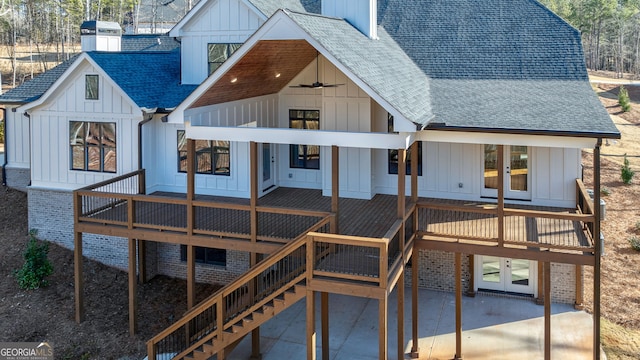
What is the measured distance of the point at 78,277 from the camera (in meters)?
13.7

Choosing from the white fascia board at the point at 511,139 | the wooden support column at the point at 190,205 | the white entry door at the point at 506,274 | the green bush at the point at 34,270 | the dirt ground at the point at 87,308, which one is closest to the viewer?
the white fascia board at the point at 511,139

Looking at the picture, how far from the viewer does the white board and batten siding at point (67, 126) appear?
1574 centimetres

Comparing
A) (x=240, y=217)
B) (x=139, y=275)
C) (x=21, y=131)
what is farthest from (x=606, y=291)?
(x=21, y=131)

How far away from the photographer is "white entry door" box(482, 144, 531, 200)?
14.3m

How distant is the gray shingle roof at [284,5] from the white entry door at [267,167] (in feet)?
12.2

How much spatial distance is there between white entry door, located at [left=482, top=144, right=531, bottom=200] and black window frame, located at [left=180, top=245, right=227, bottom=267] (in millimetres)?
7459

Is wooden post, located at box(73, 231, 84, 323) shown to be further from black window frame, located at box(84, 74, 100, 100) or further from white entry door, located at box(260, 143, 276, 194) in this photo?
white entry door, located at box(260, 143, 276, 194)

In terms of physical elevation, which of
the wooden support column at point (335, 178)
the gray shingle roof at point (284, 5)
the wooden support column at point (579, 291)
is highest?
the gray shingle roof at point (284, 5)

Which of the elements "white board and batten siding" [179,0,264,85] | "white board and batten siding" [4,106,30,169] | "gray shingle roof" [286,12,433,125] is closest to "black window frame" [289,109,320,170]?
"white board and batten siding" [179,0,264,85]

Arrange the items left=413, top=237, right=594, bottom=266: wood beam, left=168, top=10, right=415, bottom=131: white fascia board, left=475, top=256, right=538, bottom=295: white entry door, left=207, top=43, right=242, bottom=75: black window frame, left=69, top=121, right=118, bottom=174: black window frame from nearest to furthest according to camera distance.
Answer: left=168, top=10, right=415, bottom=131: white fascia board < left=413, top=237, right=594, bottom=266: wood beam < left=475, top=256, right=538, bottom=295: white entry door < left=69, top=121, right=118, bottom=174: black window frame < left=207, top=43, right=242, bottom=75: black window frame

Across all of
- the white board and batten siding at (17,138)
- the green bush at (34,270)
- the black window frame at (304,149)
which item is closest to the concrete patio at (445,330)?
the black window frame at (304,149)

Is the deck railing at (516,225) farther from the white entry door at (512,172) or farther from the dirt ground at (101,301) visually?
the dirt ground at (101,301)

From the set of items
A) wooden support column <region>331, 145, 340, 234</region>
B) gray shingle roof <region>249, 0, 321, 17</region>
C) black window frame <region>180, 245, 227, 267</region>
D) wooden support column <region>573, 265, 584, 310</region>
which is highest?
gray shingle roof <region>249, 0, 321, 17</region>

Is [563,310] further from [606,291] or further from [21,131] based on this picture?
[21,131]
